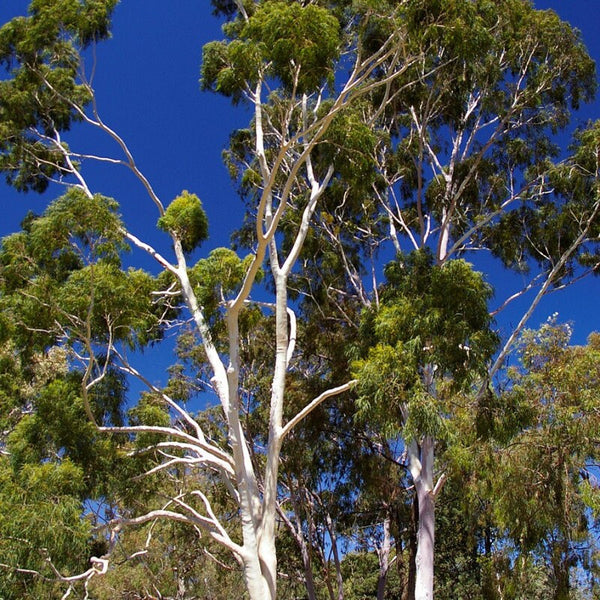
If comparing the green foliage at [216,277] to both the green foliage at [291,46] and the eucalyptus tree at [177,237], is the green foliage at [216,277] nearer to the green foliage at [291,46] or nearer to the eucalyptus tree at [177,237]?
the eucalyptus tree at [177,237]

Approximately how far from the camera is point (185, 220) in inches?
412

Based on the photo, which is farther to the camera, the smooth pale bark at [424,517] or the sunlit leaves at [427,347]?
the smooth pale bark at [424,517]

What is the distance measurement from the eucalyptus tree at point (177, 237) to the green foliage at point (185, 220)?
0.08 feet

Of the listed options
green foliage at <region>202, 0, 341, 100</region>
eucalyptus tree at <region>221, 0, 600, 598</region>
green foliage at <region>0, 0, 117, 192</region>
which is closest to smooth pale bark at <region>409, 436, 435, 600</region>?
eucalyptus tree at <region>221, 0, 600, 598</region>

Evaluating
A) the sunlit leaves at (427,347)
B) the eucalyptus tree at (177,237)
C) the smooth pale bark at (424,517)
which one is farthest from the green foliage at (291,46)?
the smooth pale bark at (424,517)

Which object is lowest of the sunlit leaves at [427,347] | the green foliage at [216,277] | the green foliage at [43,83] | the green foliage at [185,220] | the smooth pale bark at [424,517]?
the smooth pale bark at [424,517]

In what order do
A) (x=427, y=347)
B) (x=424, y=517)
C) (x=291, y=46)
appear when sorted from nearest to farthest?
(x=291, y=46)
(x=427, y=347)
(x=424, y=517)

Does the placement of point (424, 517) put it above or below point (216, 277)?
below

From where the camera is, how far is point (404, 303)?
30.1 ft

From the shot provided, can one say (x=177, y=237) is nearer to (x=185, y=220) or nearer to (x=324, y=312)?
(x=185, y=220)

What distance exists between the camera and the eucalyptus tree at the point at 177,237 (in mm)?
8219

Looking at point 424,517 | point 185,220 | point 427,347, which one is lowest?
point 424,517

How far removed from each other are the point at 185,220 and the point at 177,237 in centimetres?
31

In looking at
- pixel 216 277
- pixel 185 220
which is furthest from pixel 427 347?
pixel 185 220
